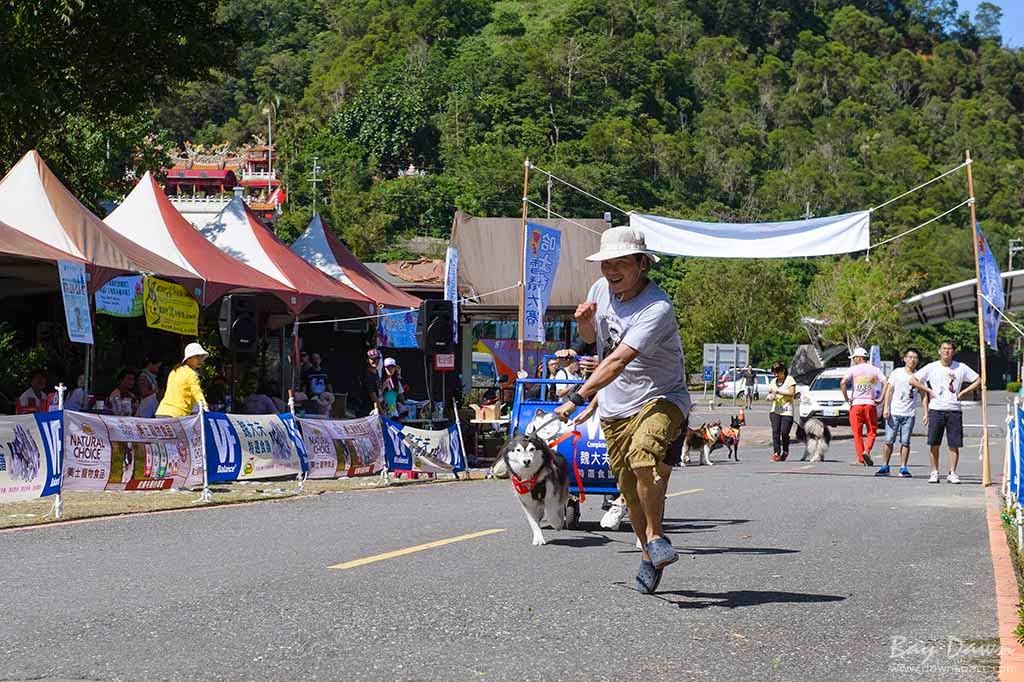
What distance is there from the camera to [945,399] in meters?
18.4

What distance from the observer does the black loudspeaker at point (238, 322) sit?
21.6m

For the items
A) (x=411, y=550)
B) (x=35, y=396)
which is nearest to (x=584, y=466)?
(x=411, y=550)

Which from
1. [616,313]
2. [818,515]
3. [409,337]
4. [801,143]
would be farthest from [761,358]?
[801,143]

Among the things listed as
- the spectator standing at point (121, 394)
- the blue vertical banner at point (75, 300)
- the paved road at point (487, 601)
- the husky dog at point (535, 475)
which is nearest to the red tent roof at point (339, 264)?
the spectator standing at point (121, 394)

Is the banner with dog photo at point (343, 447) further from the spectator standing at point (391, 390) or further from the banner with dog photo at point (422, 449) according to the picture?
the spectator standing at point (391, 390)

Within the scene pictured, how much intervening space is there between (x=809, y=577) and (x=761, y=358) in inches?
3035

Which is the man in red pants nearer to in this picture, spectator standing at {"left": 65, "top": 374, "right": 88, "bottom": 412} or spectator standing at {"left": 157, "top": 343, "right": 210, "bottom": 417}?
spectator standing at {"left": 157, "top": 343, "right": 210, "bottom": 417}

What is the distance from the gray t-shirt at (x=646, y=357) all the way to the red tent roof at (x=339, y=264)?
19.4 meters

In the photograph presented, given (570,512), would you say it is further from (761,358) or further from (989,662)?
(761,358)

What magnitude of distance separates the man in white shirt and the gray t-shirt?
11.2 m

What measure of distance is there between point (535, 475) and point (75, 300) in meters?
8.91

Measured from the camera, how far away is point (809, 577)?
8.89 metres

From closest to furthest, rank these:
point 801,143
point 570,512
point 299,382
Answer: point 570,512, point 299,382, point 801,143

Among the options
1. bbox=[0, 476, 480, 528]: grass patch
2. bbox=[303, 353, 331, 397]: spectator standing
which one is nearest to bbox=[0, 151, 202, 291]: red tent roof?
bbox=[0, 476, 480, 528]: grass patch
